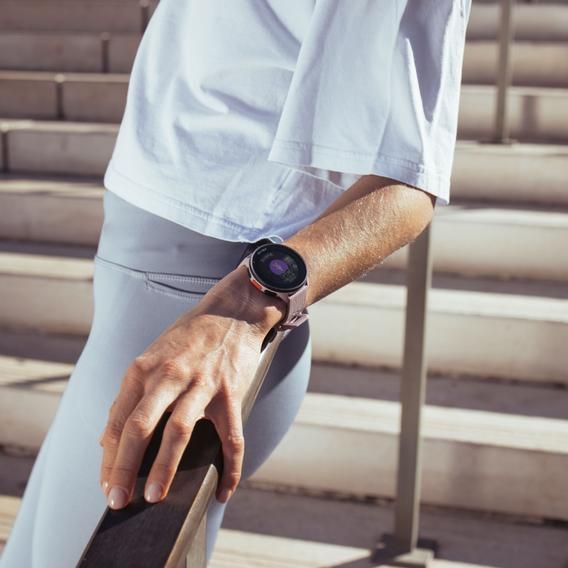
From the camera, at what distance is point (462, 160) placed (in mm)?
3154

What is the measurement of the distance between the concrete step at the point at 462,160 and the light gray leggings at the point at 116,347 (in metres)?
2.37

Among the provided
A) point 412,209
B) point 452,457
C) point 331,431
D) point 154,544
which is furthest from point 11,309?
point 154,544

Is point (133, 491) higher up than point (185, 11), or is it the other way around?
point (185, 11)

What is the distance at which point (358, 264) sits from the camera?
0.72m

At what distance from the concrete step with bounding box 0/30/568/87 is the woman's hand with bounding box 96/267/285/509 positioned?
135 inches

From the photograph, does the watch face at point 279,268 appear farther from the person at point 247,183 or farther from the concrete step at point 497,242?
the concrete step at point 497,242

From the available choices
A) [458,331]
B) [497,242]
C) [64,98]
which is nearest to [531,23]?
[497,242]

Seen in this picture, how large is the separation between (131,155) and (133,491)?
40cm

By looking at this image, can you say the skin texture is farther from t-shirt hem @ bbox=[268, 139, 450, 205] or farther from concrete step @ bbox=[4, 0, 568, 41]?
concrete step @ bbox=[4, 0, 568, 41]

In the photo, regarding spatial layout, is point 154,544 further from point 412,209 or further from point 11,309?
point 11,309

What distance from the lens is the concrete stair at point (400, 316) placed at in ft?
7.14

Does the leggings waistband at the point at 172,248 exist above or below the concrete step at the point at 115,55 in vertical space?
below

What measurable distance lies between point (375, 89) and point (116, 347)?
32cm

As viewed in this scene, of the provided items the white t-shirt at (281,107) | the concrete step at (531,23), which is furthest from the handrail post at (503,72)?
the white t-shirt at (281,107)
